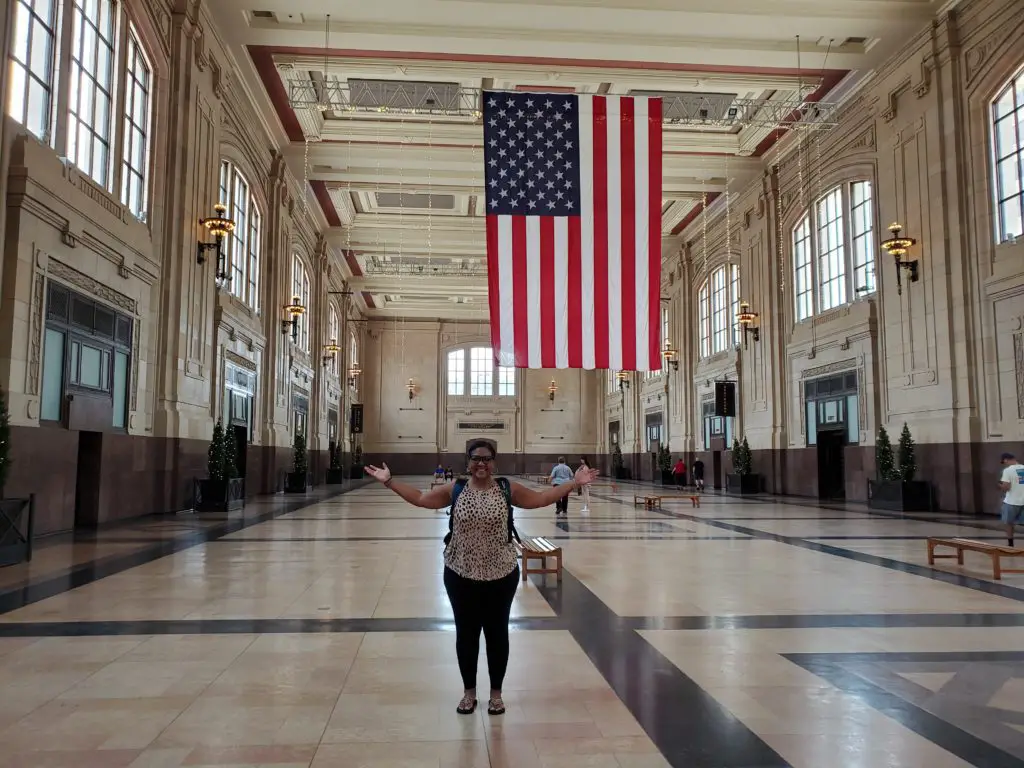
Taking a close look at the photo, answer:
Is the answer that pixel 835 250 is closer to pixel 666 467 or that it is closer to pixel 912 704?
pixel 666 467

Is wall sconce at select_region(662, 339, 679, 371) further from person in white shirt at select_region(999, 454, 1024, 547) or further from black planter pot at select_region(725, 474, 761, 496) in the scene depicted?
person in white shirt at select_region(999, 454, 1024, 547)

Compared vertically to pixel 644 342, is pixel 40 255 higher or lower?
higher

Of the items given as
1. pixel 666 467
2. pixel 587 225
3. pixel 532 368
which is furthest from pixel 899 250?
pixel 666 467

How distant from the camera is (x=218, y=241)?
49.8 ft

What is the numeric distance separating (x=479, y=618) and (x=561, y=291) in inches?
225

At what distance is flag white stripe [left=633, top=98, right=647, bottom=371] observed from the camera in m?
8.93

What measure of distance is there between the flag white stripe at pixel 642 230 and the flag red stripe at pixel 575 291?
2.18 ft

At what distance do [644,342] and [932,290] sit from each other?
9832mm

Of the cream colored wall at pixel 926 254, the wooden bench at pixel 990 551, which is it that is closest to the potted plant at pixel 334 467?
the cream colored wall at pixel 926 254

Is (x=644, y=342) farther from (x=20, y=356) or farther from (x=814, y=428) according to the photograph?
(x=814, y=428)

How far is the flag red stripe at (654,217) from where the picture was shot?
8.90m

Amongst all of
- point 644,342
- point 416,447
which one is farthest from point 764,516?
point 416,447

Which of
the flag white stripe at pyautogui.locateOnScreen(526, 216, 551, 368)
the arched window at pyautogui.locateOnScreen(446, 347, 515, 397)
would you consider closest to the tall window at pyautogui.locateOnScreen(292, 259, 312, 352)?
the arched window at pyautogui.locateOnScreen(446, 347, 515, 397)

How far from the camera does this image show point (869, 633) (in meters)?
5.12
